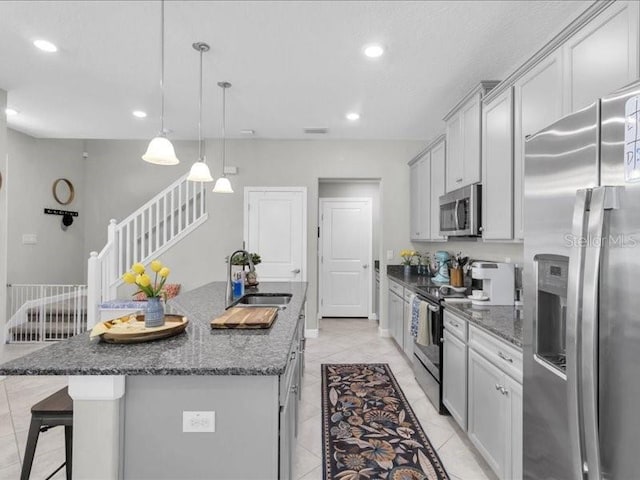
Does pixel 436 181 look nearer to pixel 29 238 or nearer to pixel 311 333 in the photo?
pixel 311 333

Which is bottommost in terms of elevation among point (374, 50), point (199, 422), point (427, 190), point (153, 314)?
point (199, 422)

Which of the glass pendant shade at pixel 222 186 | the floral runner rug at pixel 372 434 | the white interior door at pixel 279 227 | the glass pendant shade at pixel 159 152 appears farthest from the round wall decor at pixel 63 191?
the floral runner rug at pixel 372 434

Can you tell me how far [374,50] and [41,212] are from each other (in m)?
5.70

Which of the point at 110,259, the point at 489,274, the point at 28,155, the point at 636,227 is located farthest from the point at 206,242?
the point at 636,227

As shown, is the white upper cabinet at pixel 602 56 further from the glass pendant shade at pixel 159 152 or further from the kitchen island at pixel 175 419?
the glass pendant shade at pixel 159 152

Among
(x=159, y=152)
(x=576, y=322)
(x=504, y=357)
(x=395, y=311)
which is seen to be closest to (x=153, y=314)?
(x=159, y=152)

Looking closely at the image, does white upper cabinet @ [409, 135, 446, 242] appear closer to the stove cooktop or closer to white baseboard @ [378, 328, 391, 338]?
the stove cooktop

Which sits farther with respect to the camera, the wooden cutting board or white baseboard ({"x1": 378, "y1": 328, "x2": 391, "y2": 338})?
white baseboard ({"x1": 378, "y1": 328, "x2": 391, "y2": 338})

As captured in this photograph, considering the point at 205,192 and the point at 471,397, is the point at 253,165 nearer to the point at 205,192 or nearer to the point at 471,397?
the point at 205,192

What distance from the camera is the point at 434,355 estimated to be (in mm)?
2840

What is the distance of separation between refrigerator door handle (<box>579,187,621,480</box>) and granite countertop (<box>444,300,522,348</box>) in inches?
24.0

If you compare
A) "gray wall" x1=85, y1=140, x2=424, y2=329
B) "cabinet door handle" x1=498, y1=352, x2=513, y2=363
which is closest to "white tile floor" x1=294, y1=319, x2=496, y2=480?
"gray wall" x1=85, y1=140, x2=424, y2=329

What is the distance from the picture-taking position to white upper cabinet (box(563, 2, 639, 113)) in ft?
4.72

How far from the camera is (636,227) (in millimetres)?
922
